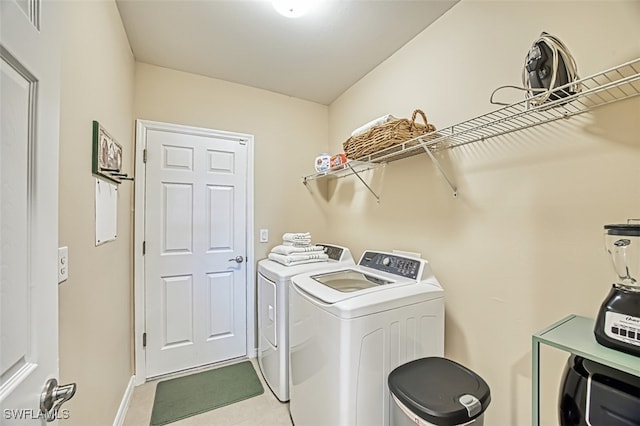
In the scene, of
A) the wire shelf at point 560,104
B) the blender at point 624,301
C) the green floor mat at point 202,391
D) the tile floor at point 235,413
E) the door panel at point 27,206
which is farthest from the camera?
the green floor mat at point 202,391

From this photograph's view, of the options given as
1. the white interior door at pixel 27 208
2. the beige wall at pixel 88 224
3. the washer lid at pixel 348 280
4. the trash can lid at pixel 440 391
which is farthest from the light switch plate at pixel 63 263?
the trash can lid at pixel 440 391

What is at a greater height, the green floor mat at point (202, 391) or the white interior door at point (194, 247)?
the white interior door at point (194, 247)

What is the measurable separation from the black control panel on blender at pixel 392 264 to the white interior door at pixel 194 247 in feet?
4.14

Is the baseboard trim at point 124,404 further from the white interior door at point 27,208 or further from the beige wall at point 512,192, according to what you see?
the beige wall at point 512,192

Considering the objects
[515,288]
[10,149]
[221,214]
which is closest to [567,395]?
[515,288]

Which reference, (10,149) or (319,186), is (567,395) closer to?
(10,149)

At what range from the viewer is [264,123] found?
270 centimetres

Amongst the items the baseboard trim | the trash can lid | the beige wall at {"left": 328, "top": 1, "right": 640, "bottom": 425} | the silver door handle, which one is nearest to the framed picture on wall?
the silver door handle

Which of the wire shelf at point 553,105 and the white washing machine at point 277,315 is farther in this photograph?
the white washing machine at point 277,315

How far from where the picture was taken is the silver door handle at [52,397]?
60 centimetres

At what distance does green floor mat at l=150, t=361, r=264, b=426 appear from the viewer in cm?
187

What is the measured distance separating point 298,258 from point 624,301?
1.78m

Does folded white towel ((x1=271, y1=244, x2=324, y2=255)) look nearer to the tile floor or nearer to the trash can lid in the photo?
the tile floor

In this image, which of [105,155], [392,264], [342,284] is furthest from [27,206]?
[392,264]
